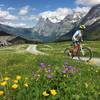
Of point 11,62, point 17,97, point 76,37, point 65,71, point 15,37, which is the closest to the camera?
point 17,97

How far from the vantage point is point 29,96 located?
21.5 feet

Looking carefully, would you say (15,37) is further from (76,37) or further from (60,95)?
(60,95)

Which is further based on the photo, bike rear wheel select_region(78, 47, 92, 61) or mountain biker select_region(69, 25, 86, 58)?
bike rear wheel select_region(78, 47, 92, 61)

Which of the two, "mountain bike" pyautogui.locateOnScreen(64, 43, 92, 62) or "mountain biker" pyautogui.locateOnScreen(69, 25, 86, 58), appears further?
"mountain bike" pyautogui.locateOnScreen(64, 43, 92, 62)

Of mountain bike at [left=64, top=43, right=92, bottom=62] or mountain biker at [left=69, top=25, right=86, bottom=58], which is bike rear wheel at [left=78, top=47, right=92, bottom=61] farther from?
mountain biker at [left=69, top=25, right=86, bottom=58]

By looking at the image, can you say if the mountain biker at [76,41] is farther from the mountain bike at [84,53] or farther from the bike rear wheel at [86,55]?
the bike rear wheel at [86,55]

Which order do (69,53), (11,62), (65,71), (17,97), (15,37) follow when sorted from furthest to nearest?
1. (15,37)
2. (69,53)
3. (11,62)
4. (65,71)
5. (17,97)

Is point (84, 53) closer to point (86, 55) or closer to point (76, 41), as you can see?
point (86, 55)

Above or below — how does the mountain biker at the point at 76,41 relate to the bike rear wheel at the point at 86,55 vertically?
above

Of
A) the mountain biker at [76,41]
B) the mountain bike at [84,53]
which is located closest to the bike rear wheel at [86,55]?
the mountain bike at [84,53]

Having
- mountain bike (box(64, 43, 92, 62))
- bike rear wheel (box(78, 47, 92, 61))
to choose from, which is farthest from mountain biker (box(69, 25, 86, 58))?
bike rear wheel (box(78, 47, 92, 61))

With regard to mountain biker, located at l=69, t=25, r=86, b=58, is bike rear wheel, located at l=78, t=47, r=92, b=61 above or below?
below

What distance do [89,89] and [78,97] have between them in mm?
1007

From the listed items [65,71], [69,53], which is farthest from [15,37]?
[65,71]
